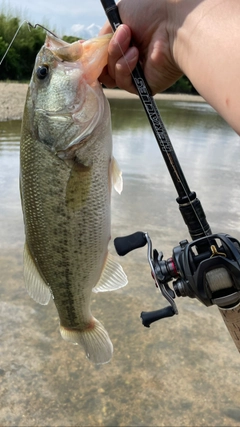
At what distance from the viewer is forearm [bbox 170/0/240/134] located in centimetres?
107

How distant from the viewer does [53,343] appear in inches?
116

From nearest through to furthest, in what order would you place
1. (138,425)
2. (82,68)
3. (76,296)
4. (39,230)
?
(82,68) → (39,230) → (76,296) → (138,425)

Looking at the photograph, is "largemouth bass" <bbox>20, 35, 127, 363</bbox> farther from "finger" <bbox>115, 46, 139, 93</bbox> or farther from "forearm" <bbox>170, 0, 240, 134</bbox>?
"forearm" <bbox>170, 0, 240, 134</bbox>

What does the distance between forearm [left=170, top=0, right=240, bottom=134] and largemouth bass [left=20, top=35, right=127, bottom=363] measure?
0.44 m

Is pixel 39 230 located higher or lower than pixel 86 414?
higher

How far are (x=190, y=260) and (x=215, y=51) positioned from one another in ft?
2.37

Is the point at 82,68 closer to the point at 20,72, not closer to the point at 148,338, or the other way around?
the point at 148,338

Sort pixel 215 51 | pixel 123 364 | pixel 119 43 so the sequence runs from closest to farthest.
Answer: pixel 215 51, pixel 119 43, pixel 123 364

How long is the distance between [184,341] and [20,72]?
89.4ft

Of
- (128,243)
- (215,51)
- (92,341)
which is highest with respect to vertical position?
(215,51)

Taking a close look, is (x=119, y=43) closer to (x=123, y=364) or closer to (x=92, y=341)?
(x=92, y=341)

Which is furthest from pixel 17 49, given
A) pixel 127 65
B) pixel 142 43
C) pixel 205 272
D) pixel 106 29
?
pixel 205 272

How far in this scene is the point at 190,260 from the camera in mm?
1460

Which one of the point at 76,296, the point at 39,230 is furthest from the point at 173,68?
the point at 76,296
